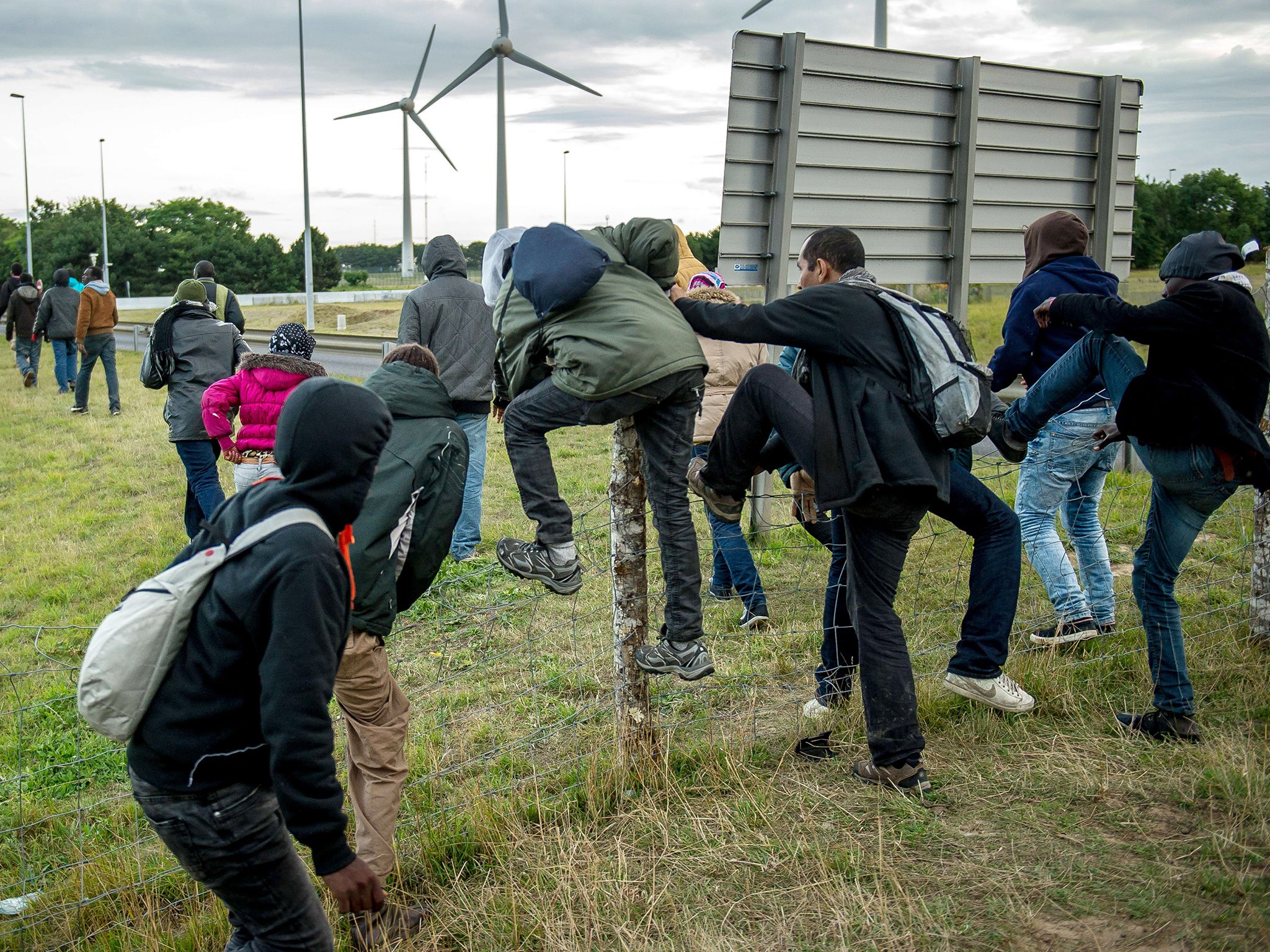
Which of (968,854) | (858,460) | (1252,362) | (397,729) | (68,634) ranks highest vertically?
(1252,362)

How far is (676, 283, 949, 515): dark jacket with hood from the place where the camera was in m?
3.62

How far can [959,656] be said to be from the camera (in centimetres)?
446

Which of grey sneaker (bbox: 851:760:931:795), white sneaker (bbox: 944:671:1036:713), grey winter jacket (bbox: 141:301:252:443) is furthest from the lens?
grey winter jacket (bbox: 141:301:252:443)

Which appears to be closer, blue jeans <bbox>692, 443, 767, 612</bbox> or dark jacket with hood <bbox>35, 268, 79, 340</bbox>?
blue jeans <bbox>692, 443, 767, 612</bbox>

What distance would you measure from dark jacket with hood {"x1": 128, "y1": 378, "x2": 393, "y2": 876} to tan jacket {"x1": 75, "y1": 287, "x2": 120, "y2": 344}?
12734 mm

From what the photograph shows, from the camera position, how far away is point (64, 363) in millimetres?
17047

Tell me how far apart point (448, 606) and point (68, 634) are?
104 inches

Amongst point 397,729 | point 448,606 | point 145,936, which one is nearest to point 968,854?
point 397,729

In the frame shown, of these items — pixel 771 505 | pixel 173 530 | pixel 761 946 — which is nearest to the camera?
pixel 761 946

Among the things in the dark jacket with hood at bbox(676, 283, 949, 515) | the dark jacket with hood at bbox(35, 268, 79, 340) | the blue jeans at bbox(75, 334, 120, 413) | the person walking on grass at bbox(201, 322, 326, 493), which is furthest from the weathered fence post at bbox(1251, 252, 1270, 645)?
the dark jacket with hood at bbox(35, 268, 79, 340)

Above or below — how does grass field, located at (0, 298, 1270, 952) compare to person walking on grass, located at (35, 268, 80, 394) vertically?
below

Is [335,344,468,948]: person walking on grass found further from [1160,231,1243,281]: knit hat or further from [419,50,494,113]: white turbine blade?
[419,50,494,113]: white turbine blade

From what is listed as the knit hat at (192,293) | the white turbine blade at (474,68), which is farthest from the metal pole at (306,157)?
the knit hat at (192,293)

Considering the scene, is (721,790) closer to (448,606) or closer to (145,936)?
(145,936)
